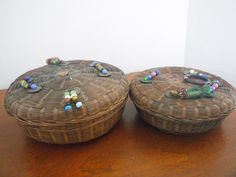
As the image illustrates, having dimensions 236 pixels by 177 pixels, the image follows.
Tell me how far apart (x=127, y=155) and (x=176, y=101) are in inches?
6.7

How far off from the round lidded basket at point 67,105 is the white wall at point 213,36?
2.07 feet

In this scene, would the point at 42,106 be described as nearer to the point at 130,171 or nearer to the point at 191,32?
the point at 130,171

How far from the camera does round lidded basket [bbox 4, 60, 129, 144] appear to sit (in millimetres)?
459

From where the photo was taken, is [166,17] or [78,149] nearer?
[78,149]

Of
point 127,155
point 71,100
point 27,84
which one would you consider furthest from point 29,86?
point 127,155

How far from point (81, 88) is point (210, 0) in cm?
76

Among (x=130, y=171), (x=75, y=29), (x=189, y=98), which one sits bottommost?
(x=130, y=171)

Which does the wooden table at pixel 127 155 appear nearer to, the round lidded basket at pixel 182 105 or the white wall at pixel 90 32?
the round lidded basket at pixel 182 105

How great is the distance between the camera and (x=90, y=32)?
879mm

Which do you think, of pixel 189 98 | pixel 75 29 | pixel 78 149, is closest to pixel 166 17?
A: pixel 75 29

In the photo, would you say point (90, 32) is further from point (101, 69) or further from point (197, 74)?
point (197, 74)

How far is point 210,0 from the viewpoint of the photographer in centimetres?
95

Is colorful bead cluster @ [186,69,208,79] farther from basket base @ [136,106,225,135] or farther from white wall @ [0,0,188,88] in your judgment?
white wall @ [0,0,188,88]

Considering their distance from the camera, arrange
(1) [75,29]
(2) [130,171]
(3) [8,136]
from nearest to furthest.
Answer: (2) [130,171], (3) [8,136], (1) [75,29]
